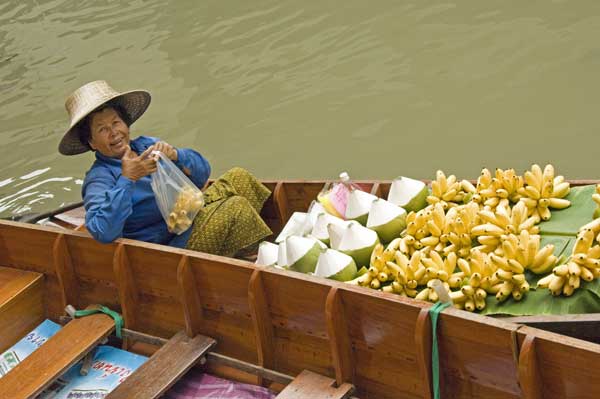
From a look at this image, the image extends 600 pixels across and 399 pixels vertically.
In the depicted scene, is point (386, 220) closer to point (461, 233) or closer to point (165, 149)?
point (461, 233)

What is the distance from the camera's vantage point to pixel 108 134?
13.0 feet

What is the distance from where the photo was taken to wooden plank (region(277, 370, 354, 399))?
113 inches

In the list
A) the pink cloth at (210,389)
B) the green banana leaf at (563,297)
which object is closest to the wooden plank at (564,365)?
the green banana leaf at (563,297)

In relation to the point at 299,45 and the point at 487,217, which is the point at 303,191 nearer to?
the point at 487,217

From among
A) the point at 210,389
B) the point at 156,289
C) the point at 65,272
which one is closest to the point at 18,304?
the point at 65,272

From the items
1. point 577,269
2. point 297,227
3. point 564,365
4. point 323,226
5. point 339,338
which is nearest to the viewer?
point 564,365

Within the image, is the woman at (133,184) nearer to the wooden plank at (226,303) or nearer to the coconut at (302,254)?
the wooden plank at (226,303)

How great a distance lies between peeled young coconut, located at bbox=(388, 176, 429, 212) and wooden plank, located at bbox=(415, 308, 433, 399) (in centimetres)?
110

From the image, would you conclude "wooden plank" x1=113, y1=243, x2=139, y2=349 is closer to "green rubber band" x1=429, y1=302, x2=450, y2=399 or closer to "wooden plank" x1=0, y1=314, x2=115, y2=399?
"wooden plank" x1=0, y1=314, x2=115, y2=399

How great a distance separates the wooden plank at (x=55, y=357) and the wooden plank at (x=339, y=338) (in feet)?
4.54

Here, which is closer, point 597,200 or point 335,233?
point 597,200

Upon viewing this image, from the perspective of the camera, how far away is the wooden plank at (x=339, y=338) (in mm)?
2811

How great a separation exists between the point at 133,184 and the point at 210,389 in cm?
107

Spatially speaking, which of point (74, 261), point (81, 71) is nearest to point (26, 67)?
point (81, 71)
